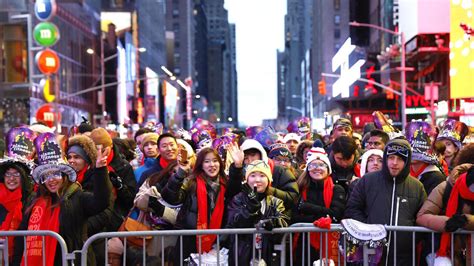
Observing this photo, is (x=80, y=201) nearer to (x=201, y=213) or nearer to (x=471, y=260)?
(x=201, y=213)

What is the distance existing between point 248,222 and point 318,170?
1.19 meters

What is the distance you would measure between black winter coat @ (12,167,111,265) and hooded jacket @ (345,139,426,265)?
216 cm

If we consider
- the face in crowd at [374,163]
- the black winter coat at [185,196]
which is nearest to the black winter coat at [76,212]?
the black winter coat at [185,196]

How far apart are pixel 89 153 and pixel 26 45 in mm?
45353

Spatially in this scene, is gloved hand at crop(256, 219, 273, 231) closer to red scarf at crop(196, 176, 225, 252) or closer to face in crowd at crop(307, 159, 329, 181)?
red scarf at crop(196, 176, 225, 252)

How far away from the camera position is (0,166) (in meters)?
7.79

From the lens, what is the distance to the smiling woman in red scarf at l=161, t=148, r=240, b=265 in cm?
753

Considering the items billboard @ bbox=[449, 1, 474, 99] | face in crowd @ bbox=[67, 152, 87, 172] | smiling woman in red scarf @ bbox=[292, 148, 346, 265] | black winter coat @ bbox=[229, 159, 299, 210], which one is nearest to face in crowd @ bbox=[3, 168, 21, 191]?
face in crowd @ bbox=[67, 152, 87, 172]

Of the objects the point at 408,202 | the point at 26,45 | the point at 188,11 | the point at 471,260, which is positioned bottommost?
the point at 471,260

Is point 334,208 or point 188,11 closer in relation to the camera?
point 334,208

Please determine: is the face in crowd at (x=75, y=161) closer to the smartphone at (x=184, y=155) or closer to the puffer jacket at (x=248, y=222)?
the smartphone at (x=184, y=155)

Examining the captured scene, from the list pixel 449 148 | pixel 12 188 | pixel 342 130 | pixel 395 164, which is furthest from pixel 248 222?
pixel 342 130

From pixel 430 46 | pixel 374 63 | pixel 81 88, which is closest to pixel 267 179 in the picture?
pixel 430 46

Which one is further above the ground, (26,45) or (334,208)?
(26,45)
